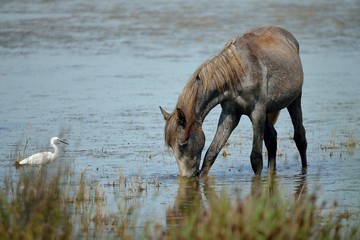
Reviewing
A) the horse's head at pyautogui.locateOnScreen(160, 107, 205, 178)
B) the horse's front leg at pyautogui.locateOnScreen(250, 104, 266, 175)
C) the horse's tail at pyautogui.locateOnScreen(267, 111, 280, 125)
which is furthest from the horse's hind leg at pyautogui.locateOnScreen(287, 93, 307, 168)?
the horse's head at pyautogui.locateOnScreen(160, 107, 205, 178)

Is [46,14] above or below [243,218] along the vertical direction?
below

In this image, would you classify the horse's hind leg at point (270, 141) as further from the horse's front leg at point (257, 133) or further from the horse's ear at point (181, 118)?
the horse's ear at point (181, 118)

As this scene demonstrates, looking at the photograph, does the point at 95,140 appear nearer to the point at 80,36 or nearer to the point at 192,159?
the point at 192,159

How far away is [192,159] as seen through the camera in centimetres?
1016

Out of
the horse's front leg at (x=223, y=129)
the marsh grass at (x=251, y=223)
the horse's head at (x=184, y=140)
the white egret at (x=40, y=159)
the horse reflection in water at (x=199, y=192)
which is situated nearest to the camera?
the marsh grass at (x=251, y=223)

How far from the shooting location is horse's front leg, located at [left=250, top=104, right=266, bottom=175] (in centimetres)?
1032

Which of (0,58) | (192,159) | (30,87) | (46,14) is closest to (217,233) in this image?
(192,159)

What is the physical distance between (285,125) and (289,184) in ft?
14.0

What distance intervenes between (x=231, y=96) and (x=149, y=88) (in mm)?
8197

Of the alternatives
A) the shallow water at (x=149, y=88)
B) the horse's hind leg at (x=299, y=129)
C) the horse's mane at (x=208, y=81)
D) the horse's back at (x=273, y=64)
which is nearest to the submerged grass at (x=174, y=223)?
the shallow water at (x=149, y=88)

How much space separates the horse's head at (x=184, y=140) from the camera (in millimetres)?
9922

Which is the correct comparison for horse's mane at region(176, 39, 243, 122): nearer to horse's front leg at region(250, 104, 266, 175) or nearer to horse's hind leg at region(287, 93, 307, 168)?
horse's front leg at region(250, 104, 266, 175)

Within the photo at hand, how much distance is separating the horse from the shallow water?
435mm

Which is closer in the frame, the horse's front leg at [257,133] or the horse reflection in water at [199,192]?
the horse reflection in water at [199,192]
